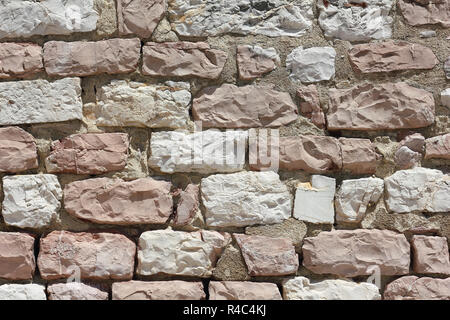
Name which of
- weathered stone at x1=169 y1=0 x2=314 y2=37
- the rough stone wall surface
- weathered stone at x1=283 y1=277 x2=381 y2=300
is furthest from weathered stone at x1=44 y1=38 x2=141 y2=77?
weathered stone at x1=283 y1=277 x2=381 y2=300

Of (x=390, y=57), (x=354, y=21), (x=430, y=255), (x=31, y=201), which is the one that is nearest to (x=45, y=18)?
(x=31, y=201)

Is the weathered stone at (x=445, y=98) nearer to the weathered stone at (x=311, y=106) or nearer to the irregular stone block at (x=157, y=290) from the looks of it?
the weathered stone at (x=311, y=106)

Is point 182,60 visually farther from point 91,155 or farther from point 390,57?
point 390,57

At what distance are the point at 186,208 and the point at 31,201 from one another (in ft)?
1.47

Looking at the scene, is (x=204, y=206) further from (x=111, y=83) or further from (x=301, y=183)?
(x=111, y=83)

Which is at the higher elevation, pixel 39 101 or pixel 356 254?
pixel 39 101

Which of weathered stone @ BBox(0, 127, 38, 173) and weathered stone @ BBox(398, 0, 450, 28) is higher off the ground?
weathered stone @ BBox(398, 0, 450, 28)

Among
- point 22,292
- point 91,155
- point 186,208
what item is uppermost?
point 91,155

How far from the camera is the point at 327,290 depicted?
4.96 feet

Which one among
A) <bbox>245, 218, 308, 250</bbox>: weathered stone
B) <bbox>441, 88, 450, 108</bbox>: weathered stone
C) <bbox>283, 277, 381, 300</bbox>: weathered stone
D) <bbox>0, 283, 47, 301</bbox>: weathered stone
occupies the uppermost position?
<bbox>441, 88, 450, 108</bbox>: weathered stone

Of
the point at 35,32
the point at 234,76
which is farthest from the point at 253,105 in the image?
the point at 35,32

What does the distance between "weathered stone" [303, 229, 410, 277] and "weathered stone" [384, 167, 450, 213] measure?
11 centimetres

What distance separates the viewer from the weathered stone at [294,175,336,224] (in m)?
1.53

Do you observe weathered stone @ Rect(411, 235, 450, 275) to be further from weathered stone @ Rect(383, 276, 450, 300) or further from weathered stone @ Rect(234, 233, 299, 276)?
weathered stone @ Rect(234, 233, 299, 276)
